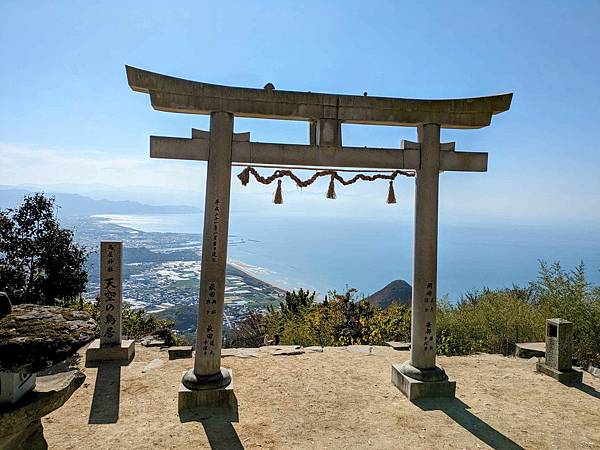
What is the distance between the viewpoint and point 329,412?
5.35 m

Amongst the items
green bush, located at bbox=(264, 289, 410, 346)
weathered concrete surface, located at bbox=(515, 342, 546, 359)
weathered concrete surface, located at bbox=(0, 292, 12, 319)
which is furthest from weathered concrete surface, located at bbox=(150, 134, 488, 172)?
green bush, located at bbox=(264, 289, 410, 346)

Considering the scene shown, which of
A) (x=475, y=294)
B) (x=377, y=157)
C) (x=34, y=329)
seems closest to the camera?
(x=34, y=329)

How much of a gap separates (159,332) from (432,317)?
6.74 m

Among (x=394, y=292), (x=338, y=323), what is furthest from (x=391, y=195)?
(x=394, y=292)

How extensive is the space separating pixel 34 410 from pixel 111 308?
5147 mm

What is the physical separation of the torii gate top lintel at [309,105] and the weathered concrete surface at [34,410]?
3643mm

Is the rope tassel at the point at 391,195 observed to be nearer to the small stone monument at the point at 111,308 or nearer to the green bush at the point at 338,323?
the green bush at the point at 338,323

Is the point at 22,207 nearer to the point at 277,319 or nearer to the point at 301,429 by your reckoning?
the point at 277,319


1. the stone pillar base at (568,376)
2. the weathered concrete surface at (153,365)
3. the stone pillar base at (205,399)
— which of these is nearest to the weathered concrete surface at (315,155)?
the stone pillar base at (205,399)

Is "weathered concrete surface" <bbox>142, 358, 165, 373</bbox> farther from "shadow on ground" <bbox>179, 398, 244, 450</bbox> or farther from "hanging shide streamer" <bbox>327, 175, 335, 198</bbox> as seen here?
"hanging shide streamer" <bbox>327, 175, 335, 198</bbox>

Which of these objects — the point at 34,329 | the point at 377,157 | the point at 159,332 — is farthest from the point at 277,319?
the point at 34,329

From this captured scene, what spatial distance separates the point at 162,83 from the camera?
5234 mm

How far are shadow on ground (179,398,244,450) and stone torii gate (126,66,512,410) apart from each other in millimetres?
167

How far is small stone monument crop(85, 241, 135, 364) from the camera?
732 cm
